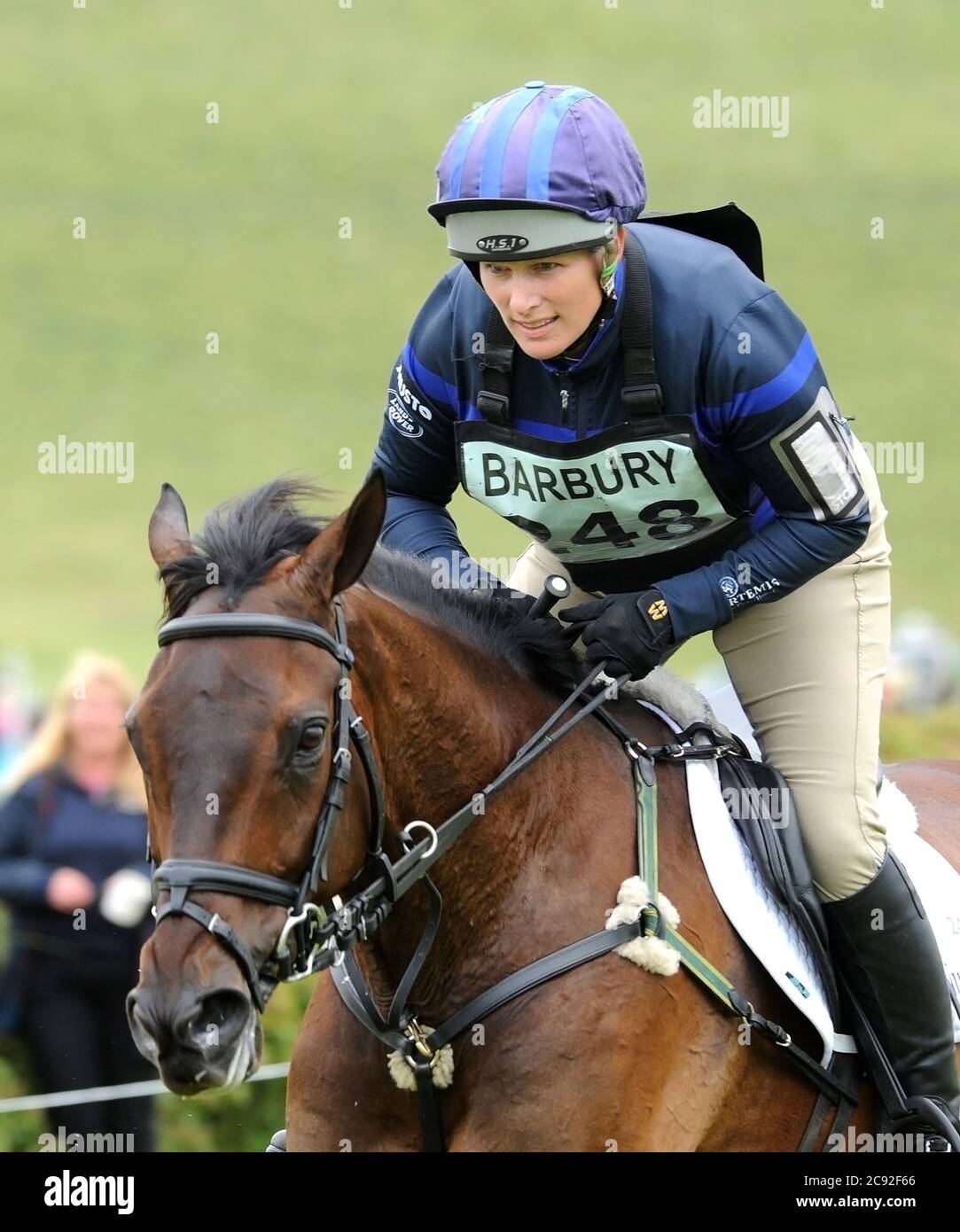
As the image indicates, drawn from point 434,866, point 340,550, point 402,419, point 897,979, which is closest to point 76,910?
point 402,419

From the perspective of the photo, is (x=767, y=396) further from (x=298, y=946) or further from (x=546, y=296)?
(x=298, y=946)

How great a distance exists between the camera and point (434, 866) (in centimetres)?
388

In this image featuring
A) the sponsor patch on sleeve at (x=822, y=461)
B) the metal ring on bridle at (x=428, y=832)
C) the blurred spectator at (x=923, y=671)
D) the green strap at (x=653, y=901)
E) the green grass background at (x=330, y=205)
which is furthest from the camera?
the green grass background at (x=330, y=205)

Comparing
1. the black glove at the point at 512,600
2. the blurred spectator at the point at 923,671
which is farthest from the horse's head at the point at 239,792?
the blurred spectator at the point at 923,671

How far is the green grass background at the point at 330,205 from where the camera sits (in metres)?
24.5

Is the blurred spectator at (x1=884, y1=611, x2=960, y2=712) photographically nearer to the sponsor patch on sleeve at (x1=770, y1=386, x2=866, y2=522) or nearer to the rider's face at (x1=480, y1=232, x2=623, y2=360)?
the sponsor patch on sleeve at (x1=770, y1=386, x2=866, y2=522)

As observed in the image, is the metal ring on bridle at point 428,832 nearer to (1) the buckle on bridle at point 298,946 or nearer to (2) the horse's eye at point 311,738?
(1) the buckle on bridle at point 298,946

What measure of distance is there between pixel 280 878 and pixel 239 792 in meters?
0.20

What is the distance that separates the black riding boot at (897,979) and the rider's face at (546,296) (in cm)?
161

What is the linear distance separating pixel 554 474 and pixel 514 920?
1146mm

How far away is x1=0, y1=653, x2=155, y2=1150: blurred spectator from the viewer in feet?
22.0

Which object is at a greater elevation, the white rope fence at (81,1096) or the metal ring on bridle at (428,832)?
the metal ring on bridle at (428,832)

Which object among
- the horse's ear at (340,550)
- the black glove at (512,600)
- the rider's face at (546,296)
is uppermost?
the rider's face at (546,296)

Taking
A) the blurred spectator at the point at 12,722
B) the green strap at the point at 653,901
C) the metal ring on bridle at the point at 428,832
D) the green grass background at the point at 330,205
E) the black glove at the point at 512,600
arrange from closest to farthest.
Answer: the metal ring on bridle at the point at 428,832
the green strap at the point at 653,901
the black glove at the point at 512,600
the blurred spectator at the point at 12,722
the green grass background at the point at 330,205
